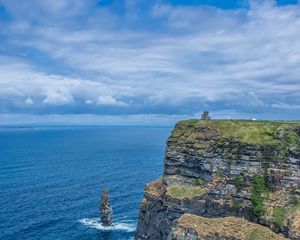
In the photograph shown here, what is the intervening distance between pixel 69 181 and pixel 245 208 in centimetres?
11155

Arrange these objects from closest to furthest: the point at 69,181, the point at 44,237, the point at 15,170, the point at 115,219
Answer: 1. the point at 44,237
2. the point at 115,219
3. the point at 69,181
4. the point at 15,170

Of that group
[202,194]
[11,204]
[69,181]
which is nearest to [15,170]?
[69,181]

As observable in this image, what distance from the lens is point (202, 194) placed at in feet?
271

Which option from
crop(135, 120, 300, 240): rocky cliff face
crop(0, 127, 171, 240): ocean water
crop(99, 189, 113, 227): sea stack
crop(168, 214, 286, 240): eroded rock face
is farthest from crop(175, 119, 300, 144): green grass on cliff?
crop(0, 127, 171, 240): ocean water

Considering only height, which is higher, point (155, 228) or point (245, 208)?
point (245, 208)

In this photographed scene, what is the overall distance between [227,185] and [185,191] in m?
9.92

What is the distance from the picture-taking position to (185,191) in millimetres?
85438

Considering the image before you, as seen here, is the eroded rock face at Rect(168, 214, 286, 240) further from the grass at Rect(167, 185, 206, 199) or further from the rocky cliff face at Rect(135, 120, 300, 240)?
the grass at Rect(167, 185, 206, 199)

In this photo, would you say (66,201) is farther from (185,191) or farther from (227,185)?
(227,185)

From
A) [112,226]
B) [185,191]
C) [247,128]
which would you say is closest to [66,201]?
[112,226]

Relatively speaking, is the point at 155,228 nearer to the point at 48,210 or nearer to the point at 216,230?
the point at 216,230

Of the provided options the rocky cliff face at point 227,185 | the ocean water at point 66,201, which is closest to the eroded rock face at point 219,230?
the rocky cliff face at point 227,185

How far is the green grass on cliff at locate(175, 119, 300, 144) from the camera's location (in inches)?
3285

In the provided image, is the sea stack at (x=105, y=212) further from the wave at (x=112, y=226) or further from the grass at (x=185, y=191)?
the grass at (x=185, y=191)
